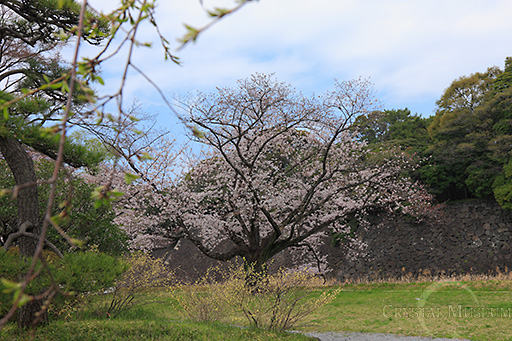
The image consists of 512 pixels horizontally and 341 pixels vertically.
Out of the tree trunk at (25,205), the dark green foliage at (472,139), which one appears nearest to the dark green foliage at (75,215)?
the tree trunk at (25,205)

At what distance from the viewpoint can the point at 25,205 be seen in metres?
6.86

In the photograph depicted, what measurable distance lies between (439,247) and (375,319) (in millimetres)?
10489

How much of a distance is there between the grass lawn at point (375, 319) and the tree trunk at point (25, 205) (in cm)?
37

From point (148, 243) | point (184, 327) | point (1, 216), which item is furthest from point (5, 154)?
point (148, 243)

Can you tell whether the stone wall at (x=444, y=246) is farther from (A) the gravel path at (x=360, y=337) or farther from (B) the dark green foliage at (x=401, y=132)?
(A) the gravel path at (x=360, y=337)

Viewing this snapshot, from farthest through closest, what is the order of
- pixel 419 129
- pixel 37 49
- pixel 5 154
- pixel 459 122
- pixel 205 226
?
pixel 419 129, pixel 459 122, pixel 205 226, pixel 37 49, pixel 5 154

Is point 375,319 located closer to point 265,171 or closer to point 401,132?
point 265,171

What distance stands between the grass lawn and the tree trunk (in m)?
0.37

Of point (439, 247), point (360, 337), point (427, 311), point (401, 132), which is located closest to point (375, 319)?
point (427, 311)

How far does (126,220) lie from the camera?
15.0m

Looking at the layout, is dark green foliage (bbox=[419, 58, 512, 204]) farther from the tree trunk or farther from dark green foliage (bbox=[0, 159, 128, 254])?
the tree trunk

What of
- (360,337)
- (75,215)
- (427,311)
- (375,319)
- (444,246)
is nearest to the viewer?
(360,337)

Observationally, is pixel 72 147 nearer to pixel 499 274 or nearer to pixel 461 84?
pixel 499 274

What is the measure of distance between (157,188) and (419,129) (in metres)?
17.4
